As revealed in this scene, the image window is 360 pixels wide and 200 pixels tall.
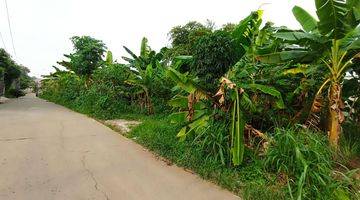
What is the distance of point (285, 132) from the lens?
18.5 ft

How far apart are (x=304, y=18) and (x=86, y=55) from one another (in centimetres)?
1579

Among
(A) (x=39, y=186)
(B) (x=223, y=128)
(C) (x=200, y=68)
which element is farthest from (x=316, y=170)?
(A) (x=39, y=186)

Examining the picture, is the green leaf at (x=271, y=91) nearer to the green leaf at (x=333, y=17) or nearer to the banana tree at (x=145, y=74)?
the green leaf at (x=333, y=17)

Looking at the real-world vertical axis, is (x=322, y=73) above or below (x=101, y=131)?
above

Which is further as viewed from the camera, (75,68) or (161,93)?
(75,68)

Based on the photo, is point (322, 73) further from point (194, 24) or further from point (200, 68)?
point (194, 24)

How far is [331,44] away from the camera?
6328 millimetres

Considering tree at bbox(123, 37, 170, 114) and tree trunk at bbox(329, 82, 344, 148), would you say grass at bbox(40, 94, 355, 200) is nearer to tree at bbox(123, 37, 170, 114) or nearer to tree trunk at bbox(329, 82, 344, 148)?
tree trunk at bbox(329, 82, 344, 148)

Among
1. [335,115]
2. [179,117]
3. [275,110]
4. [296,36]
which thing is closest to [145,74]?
[179,117]

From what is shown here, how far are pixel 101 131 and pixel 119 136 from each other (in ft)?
3.07

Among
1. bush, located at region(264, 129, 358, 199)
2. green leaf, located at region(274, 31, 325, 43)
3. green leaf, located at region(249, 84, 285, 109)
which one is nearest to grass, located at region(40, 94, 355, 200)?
bush, located at region(264, 129, 358, 199)

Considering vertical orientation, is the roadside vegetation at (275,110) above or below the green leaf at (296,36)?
below

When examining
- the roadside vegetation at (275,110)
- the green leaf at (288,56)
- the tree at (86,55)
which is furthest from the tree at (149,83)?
the green leaf at (288,56)

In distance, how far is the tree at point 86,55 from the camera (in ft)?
67.1
